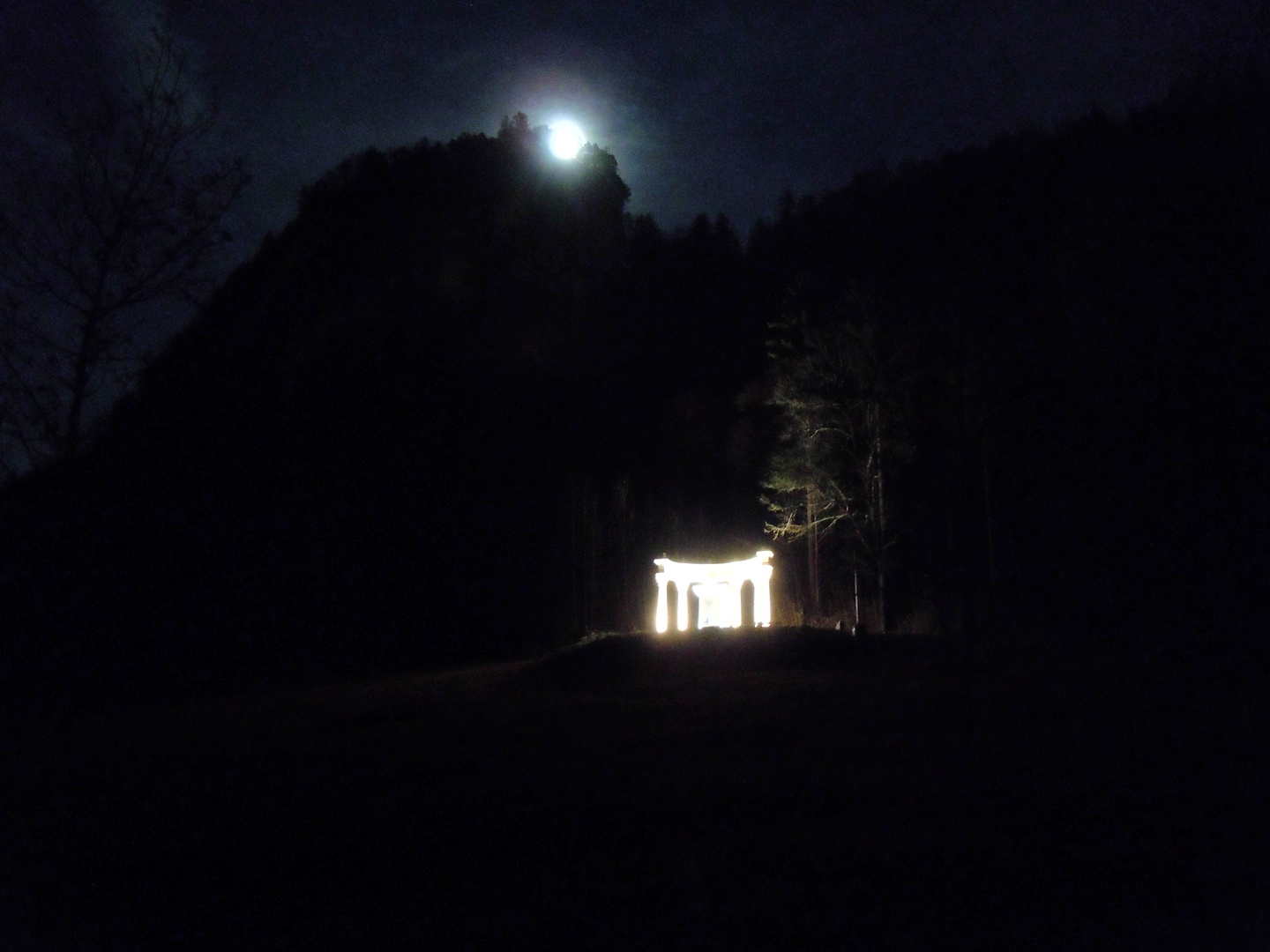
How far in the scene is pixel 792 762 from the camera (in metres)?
6.50

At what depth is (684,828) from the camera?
197 inches

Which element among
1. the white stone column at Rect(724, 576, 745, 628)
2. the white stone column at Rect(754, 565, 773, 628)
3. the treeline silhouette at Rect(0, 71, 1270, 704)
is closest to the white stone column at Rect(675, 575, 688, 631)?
the white stone column at Rect(724, 576, 745, 628)

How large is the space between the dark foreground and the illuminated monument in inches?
285

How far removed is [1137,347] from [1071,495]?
4127 mm

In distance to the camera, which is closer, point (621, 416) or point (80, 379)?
point (80, 379)

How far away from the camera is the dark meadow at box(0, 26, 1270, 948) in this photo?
4.38 metres

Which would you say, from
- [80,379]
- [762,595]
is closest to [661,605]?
[762,595]

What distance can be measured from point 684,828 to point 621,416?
24.8m

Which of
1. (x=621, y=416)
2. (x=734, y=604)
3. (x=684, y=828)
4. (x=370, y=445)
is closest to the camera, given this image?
(x=684, y=828)

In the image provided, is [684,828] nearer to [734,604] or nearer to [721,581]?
[721,581]

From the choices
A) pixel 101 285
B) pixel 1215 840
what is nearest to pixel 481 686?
pixel 101 285

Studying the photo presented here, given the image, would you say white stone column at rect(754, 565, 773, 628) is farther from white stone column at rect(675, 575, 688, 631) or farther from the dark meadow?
white stone column at rect(675, 575, 688, 631)

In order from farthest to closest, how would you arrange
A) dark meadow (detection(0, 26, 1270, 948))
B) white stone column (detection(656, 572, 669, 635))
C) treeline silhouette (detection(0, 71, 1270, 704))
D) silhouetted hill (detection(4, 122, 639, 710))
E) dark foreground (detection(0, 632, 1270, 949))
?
silhouetted hill (detection(4, 122, 639, 710)), white stone column (detection(656, 572, 669, 635)), treeline silhouette (detection(0, 71, 1270, 704)), dark meadow (detection(0, 26, 1270, 948)), dark foreground (detection(0, 632, 1270, 949))

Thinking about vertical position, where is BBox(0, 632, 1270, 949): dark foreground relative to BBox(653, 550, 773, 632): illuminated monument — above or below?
below
